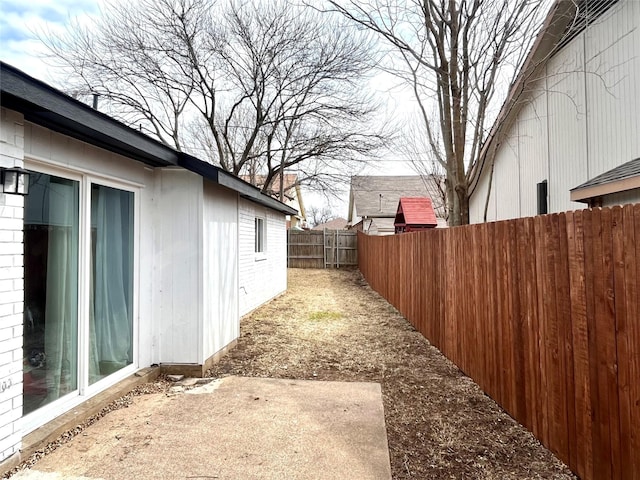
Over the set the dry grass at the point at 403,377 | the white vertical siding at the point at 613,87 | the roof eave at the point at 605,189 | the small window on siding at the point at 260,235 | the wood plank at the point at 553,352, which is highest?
the white vertical siding at the point at 613,87

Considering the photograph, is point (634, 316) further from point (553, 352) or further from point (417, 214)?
point (417, 214)

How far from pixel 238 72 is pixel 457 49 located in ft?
32.0

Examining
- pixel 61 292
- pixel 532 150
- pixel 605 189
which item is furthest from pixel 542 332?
pixel 532 150

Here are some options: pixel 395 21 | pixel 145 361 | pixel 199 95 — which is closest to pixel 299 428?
pixel 145 361

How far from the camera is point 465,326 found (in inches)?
184

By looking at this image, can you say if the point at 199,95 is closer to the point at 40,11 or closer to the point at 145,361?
the point at 40,11

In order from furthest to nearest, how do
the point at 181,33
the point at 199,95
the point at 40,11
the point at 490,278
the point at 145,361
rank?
1. the point at 199,95
2. the point at 181,33
3. the point at 40,11
4. the point at 145,361
5. the point at 490,278

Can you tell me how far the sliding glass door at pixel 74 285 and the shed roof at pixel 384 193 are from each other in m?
21.0

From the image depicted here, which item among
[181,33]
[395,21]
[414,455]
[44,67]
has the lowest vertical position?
[414,455]

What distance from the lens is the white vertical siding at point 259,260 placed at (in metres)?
8.21

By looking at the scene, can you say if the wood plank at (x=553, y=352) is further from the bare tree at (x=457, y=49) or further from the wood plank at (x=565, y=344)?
the bare tree at (x=457, y=49)

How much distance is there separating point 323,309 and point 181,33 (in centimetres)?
1061

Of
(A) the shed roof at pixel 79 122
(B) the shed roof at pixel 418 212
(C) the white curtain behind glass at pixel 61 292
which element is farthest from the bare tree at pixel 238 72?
(C) the white curtain behind glass at pixel 61 292

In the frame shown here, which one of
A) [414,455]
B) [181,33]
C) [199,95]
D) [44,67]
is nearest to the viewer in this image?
[414,455]
